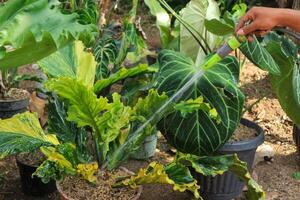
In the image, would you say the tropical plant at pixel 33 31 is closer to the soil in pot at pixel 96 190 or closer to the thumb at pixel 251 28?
the thumb at pixel 251 28

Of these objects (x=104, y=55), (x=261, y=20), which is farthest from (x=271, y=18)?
(x=104, y=55)

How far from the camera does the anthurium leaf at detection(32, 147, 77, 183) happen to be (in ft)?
6.59

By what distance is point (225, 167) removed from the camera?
2064 millimetres

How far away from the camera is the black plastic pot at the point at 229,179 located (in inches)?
97.2

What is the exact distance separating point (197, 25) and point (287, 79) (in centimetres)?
64

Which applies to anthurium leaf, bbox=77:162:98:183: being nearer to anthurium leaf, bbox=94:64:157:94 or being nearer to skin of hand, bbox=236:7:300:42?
anthurium leaf, bbox=94:64:157:94

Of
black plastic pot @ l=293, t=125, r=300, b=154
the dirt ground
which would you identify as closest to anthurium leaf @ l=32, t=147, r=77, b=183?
the dirt ground

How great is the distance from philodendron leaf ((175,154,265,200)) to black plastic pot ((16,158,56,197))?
83 centimetres

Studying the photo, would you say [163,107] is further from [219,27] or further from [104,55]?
[104,55]

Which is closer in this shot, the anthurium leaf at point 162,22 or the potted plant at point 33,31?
the potted plant at point 33,31

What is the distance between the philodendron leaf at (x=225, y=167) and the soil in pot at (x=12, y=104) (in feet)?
4.63

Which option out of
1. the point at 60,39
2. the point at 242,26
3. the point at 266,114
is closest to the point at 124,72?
the point at 242,26

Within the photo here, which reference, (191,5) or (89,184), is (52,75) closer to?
(89,184)

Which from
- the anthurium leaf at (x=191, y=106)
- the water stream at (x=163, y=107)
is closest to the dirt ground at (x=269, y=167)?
the water stream at (x=163, y=107)
